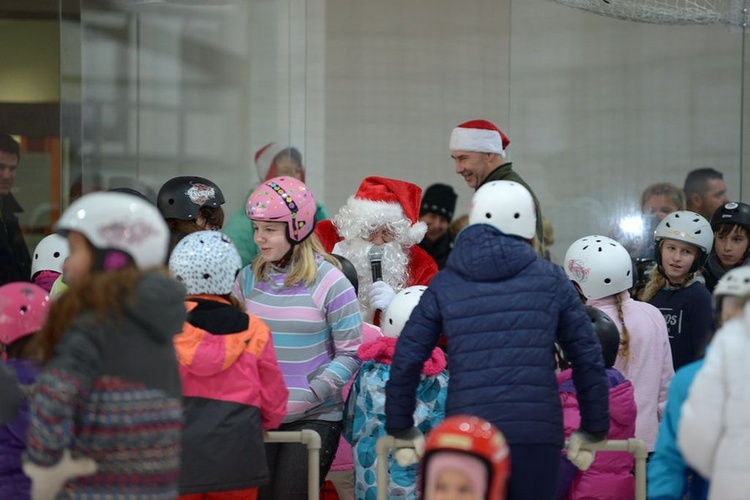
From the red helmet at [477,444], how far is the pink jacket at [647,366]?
8.48 feet

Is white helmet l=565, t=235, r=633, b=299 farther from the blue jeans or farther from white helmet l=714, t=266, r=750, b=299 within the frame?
white helmet l=714, t=266, r=750, b=299

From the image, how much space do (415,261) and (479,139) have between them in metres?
0.85

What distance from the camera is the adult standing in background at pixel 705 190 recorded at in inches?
354

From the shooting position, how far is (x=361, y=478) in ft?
17.9

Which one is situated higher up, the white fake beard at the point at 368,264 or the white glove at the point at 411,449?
the white fake beard at the point at 368,264

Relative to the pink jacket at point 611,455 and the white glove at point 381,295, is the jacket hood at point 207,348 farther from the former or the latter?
the white glove at point 381,295

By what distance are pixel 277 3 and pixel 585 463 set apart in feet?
18.2

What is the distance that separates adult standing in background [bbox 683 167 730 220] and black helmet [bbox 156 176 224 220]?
12.9 feet

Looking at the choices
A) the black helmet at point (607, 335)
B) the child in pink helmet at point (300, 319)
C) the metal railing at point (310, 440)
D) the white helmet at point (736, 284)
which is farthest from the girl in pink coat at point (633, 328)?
the white helmet at point (736, 284)

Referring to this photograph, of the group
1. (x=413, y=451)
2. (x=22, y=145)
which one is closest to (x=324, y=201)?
(x=22, y=145)

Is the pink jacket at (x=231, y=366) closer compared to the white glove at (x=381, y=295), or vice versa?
the pink jacket at (x=231, y=366)

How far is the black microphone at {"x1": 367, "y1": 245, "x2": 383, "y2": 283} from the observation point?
6867mm

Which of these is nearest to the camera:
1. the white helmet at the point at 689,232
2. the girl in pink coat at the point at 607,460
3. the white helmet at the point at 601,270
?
the girl in pink coat at the point at 607,460

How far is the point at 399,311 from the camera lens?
5.65m
